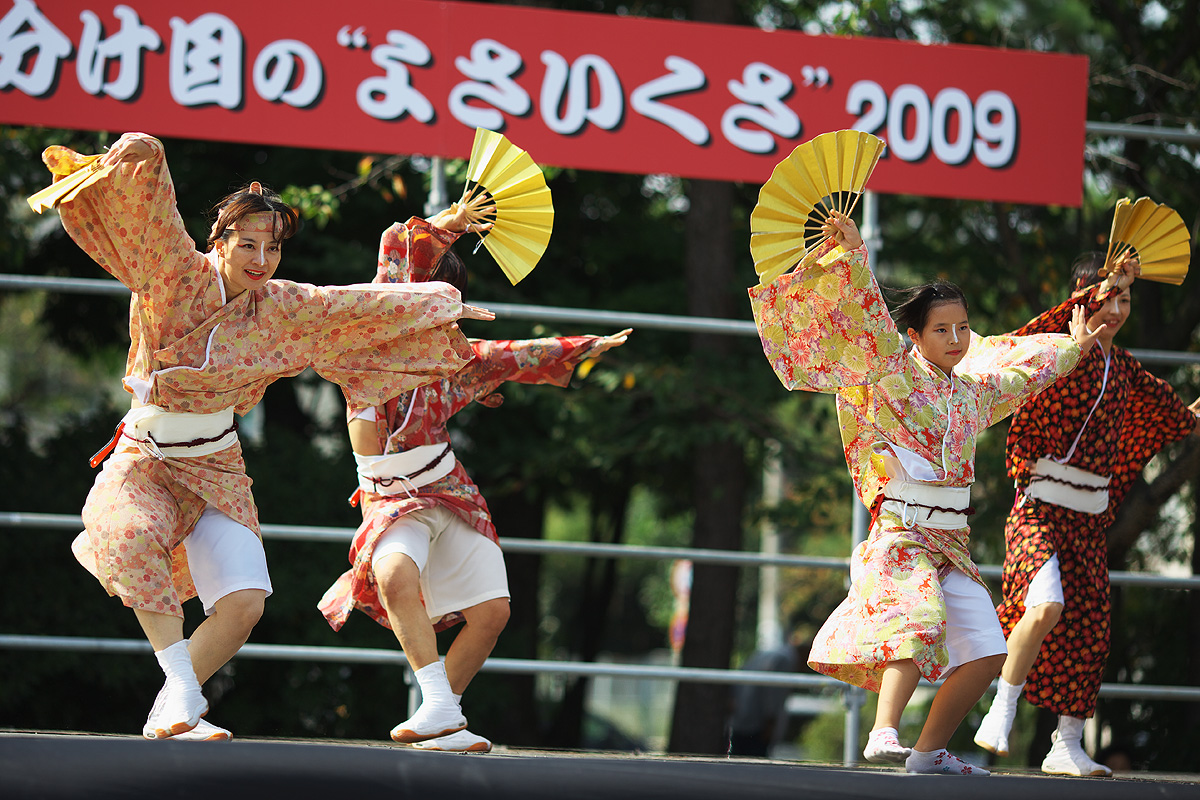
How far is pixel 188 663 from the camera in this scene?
229 cm

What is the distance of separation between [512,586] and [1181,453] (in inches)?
140

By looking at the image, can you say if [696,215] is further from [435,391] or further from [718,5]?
[435,391]

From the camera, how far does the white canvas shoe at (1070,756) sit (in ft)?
9.39

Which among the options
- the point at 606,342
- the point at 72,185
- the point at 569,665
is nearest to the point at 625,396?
the point at 569,665

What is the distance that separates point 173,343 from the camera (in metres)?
2.38

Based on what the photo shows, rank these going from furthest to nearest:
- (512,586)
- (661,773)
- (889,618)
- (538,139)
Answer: (512,586)
(538,139)
(889,618)
(661,773)

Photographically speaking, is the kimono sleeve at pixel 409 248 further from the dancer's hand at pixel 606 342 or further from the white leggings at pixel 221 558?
the white leggings at pixel 221 558

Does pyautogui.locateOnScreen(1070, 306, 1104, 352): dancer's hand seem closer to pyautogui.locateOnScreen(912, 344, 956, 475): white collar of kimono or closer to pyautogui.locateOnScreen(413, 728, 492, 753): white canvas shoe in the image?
pyautogui.locateOnScreen(912, 344, 956, 475): white collar of kimono

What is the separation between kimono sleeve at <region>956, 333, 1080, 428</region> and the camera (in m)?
2.80

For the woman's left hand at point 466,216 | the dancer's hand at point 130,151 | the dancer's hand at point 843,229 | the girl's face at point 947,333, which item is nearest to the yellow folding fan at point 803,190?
the dancer's hand at point 843,229

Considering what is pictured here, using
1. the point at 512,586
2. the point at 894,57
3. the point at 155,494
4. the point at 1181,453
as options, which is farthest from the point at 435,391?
the point at 512,586

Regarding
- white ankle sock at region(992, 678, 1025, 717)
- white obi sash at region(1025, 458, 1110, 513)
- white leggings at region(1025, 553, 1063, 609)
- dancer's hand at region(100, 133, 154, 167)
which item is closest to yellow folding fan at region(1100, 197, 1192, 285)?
white obi sash at region(1025, 458, 1110, 513)

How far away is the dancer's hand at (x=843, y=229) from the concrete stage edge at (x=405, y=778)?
1133mm

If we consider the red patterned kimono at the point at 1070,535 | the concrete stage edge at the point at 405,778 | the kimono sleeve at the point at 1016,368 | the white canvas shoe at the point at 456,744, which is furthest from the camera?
the red patterned kimono at the point at 1070,535
